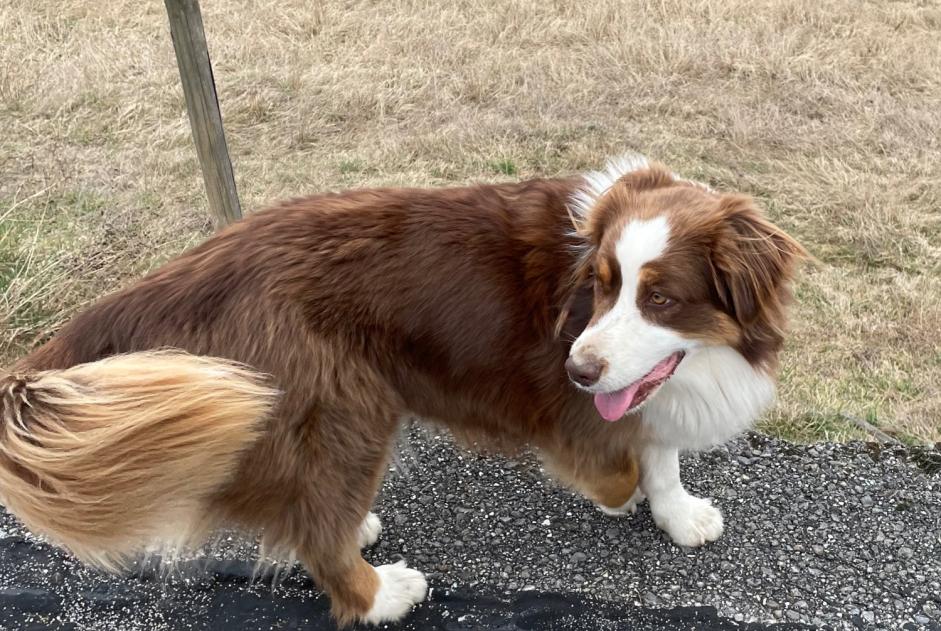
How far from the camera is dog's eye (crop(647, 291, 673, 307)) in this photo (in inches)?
81.0

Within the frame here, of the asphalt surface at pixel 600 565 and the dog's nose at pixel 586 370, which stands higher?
the dog's nose at pixel 586 370

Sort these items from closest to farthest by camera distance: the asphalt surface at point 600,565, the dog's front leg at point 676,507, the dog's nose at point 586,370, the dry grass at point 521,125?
the dog's nose at point 586,370
the asphalt surface at point 600,565
the dog's front leg at point 676,507
the dry grass at point 521,125

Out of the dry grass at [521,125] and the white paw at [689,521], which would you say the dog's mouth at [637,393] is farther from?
the dry grass at [521,125]

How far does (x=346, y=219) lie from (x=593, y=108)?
4.52 m

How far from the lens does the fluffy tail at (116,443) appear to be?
1771 mm

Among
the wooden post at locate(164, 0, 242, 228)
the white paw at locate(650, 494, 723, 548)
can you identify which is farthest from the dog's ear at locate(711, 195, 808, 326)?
the wooden post at locate(164, 0, 242, 228)

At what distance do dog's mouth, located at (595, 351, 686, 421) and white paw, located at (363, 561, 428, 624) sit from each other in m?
0.84

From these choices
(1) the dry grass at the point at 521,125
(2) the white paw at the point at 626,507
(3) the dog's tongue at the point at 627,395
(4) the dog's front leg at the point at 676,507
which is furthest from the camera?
(1) the dry grass at the point at 521,125

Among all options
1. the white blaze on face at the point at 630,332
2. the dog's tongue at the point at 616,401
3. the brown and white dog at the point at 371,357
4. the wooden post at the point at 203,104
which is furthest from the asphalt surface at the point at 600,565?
the wooden post at the point at 203,104

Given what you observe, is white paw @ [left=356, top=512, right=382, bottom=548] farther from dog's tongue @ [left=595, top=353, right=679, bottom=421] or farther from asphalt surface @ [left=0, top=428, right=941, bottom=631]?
dog's tongue @ [left=595, top=353, right=679, bottom=421]

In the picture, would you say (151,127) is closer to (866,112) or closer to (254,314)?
(254,314)

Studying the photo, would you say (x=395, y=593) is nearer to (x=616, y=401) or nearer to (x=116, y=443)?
(x=616, y=401)

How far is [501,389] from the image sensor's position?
2.43m

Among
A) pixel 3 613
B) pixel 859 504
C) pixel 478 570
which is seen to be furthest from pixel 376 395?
pixel 859 504
